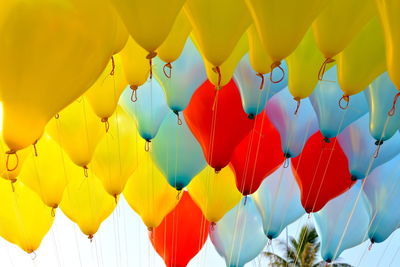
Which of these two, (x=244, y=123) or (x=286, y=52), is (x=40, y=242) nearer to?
(x=244, y=123)

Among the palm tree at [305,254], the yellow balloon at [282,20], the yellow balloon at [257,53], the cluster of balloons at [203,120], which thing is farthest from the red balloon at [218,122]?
the palm tree at [305,254]

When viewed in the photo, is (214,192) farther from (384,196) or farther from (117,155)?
(384,196)

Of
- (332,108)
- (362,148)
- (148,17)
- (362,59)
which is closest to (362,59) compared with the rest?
(362,59)

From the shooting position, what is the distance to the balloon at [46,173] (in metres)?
5.59

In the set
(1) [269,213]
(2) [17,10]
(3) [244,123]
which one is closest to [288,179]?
(1) [269,213]

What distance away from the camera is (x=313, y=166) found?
235 inches

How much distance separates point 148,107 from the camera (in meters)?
5.73

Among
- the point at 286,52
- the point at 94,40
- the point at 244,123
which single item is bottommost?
the point at 286,52

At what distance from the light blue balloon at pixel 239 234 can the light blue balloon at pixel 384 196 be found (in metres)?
0.98

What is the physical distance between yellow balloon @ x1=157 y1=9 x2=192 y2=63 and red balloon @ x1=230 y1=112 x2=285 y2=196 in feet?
4.24

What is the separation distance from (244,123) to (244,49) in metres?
0.70

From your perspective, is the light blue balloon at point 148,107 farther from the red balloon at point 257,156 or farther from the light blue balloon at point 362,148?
the light blue balloon at point 362,148

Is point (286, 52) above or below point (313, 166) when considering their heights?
below

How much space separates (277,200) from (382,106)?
151cm
